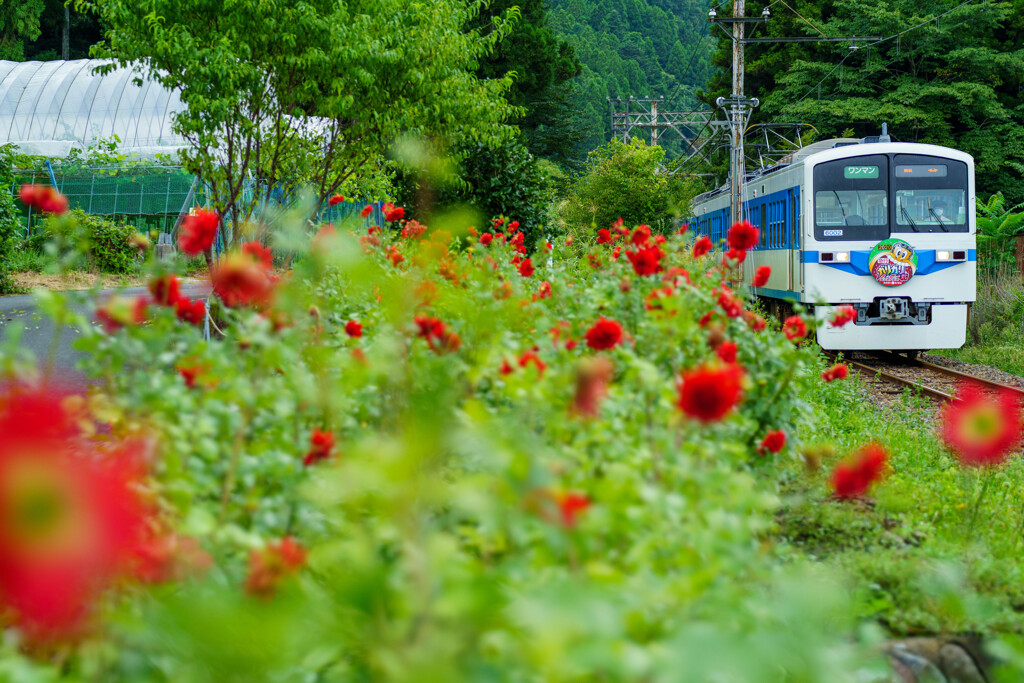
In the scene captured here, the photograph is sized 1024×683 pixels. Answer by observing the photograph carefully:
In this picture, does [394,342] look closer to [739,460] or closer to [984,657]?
[739,460]

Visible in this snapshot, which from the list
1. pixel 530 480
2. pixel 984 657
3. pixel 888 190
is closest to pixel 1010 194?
pixel 888 190

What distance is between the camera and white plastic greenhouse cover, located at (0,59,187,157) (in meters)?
29.5

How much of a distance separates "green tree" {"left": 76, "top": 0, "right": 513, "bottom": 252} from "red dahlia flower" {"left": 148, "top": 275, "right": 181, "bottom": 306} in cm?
609

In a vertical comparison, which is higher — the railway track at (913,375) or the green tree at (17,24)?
the green tree at (17,24)

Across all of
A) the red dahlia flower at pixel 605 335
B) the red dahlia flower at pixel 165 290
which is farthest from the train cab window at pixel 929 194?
the red dahlia flower at pixel 165 290

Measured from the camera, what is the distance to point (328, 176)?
1041 cm

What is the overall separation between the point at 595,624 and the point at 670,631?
448 mm

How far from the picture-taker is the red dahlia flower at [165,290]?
2.46 metres

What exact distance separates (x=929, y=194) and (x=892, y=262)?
3.67 feet

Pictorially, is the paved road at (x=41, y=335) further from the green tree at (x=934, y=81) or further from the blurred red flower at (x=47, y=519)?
the green tree at (x=934, y=81)

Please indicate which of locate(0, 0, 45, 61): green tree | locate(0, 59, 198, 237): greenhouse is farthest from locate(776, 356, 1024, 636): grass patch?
locate(0, 0, 45, 61): green tree

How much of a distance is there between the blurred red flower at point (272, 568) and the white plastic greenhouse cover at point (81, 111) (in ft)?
96.6

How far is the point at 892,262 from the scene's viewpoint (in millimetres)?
12328

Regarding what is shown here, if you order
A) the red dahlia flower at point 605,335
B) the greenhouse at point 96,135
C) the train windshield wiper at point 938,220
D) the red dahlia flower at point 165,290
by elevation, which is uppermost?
the greenhouse at point 96,135
